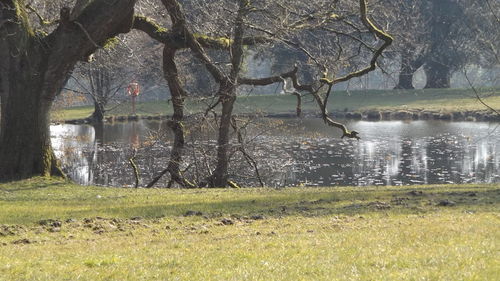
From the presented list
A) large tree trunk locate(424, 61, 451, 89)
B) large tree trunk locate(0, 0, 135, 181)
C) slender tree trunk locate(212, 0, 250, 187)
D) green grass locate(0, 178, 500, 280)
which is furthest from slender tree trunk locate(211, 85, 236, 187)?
large tree trunk locate(424, 61, 451, 89)

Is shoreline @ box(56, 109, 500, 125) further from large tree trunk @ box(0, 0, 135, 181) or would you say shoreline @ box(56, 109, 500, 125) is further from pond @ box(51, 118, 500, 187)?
large tree trunk @ box(0, 0, 135, 181)

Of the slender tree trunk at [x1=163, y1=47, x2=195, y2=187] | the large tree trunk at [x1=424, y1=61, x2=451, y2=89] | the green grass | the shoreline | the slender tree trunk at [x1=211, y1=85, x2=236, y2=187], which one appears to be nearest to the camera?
the green grass

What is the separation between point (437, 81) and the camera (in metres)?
75.0

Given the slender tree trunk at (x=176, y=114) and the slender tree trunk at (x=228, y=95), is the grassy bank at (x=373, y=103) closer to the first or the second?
the slender tree trunk at (x=176, y=114)

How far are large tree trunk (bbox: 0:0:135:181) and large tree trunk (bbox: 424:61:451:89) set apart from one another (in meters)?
58.9

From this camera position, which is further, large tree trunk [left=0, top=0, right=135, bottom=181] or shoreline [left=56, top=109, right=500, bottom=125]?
shoreline [left=56, top=109, right=500, bottom=125]

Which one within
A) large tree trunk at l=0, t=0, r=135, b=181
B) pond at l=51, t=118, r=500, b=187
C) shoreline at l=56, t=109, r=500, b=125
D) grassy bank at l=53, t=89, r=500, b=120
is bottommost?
pond at l=51, t=118, r=500, b=187

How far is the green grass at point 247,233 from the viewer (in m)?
8.68

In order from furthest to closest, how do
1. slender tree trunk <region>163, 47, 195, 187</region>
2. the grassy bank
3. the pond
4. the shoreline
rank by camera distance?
the grassy bank < the shoreline < the pond < slender tree trunk <region>163, 47, 195, 187</region>

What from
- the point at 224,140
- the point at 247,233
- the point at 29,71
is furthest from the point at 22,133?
the point at 247,233

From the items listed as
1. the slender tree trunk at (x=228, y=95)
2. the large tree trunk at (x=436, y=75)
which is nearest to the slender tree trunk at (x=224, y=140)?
the slender tree trunk at (x=228, y=95)

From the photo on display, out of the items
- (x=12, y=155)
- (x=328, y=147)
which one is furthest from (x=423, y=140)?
(x=12, y=155)

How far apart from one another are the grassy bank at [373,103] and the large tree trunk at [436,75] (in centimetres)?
481

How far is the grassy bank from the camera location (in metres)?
62.3
